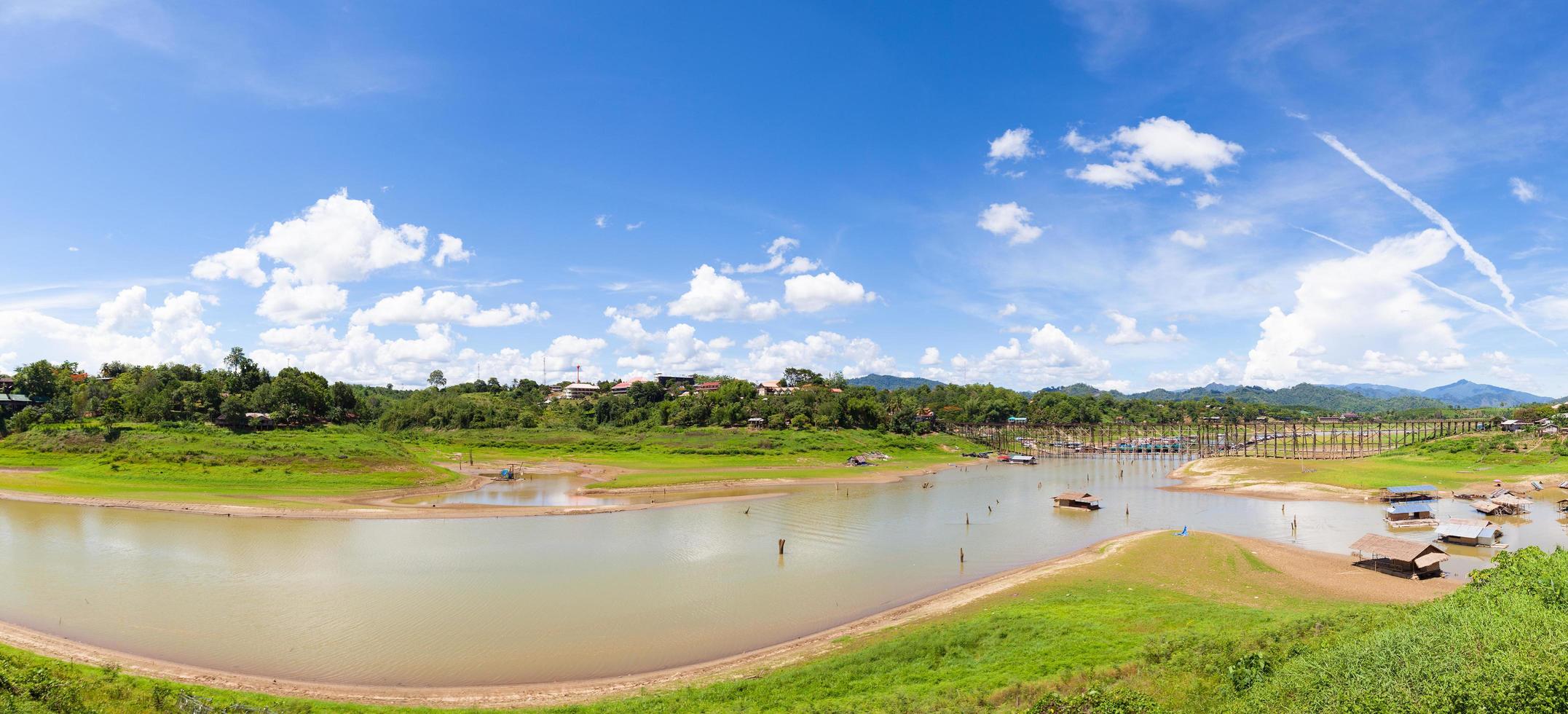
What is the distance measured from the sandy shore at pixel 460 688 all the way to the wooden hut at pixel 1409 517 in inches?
1641

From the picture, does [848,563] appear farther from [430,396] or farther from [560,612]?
[430,396]

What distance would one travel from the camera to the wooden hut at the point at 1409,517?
4400 centimetres

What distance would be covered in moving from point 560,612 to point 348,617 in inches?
309

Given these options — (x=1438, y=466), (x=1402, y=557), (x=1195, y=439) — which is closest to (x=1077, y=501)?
(x=1402, y=557)

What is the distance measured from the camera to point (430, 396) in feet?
399

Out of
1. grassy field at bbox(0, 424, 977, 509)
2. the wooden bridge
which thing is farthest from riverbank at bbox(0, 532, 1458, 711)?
the wooden bridge

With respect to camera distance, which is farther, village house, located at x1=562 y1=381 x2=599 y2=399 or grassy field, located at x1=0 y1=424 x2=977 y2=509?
village house, located at x1=562 y1=381 x2=599 y2=399

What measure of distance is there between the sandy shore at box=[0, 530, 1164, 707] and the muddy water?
31.3 inches

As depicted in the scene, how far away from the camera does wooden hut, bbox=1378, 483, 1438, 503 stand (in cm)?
5225

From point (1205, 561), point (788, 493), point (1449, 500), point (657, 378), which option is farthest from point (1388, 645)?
point (657, 378)

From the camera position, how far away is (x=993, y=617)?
2320cm

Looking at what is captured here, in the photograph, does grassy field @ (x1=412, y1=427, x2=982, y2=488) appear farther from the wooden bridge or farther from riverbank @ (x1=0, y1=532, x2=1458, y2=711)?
riverbank @ (x1=0, y1=532, x2=1458, y2=711)

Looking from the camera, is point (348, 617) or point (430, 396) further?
point (430, 396)

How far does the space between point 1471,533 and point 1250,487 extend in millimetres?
27448
